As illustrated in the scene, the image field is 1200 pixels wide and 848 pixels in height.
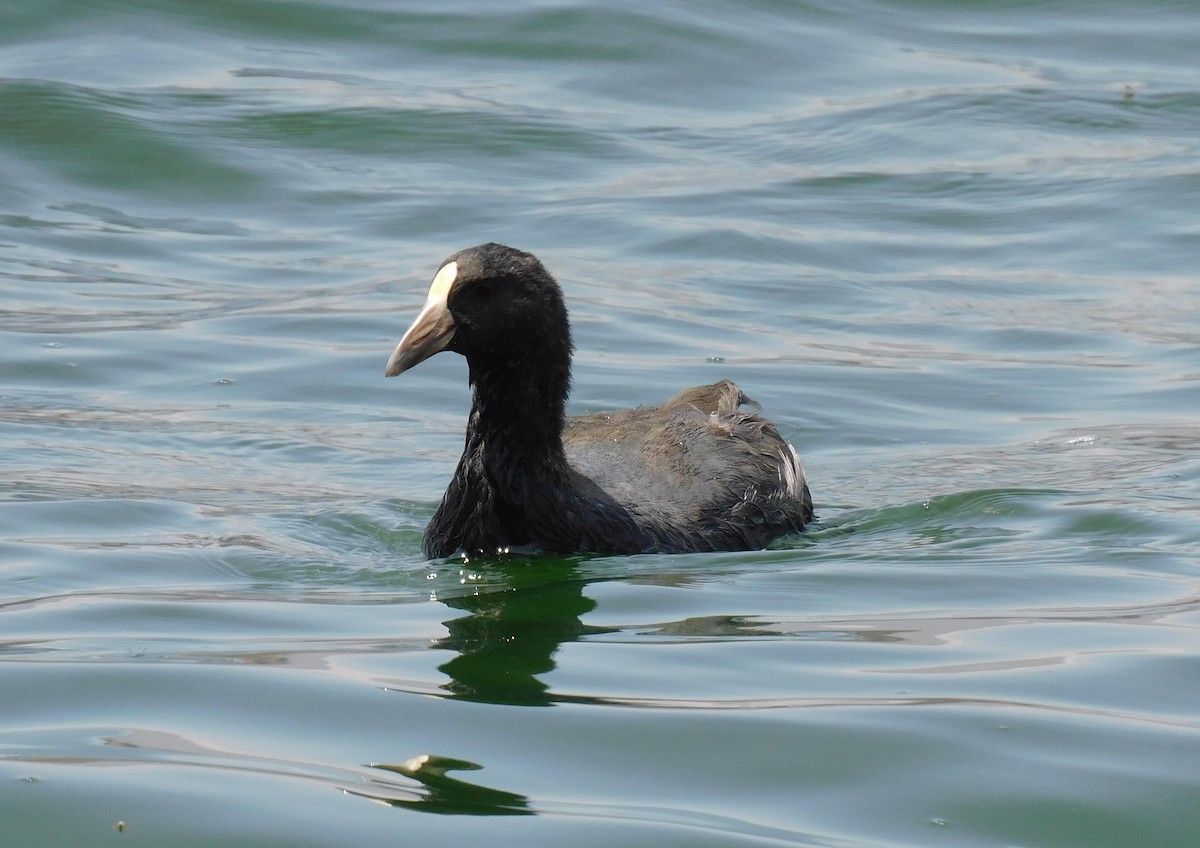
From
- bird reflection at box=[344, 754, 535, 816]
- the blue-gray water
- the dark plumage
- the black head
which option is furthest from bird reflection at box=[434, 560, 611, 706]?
the black head

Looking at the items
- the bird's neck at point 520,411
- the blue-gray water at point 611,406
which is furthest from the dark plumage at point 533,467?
the blue-gray water at point 611,406

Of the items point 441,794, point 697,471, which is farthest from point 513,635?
point 697,471

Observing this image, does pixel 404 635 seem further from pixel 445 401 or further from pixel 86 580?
pixel 445 401

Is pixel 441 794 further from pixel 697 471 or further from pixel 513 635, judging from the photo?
pixel 697 471

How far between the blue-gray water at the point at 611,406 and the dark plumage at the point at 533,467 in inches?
7.8

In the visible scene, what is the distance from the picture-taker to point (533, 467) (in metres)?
6.88

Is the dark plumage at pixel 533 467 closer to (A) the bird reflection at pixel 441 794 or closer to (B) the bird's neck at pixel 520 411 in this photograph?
(B) the bird's neck at pixel 520 411

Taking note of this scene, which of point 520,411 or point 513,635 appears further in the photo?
point 520,411

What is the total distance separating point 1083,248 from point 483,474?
7.45 metres

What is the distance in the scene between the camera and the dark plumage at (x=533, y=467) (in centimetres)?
665

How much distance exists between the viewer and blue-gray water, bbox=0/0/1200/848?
4340mm

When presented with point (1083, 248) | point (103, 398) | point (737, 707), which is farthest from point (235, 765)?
point (1083, 248)

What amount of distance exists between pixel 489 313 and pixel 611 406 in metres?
3.26

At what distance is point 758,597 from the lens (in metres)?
6.20
